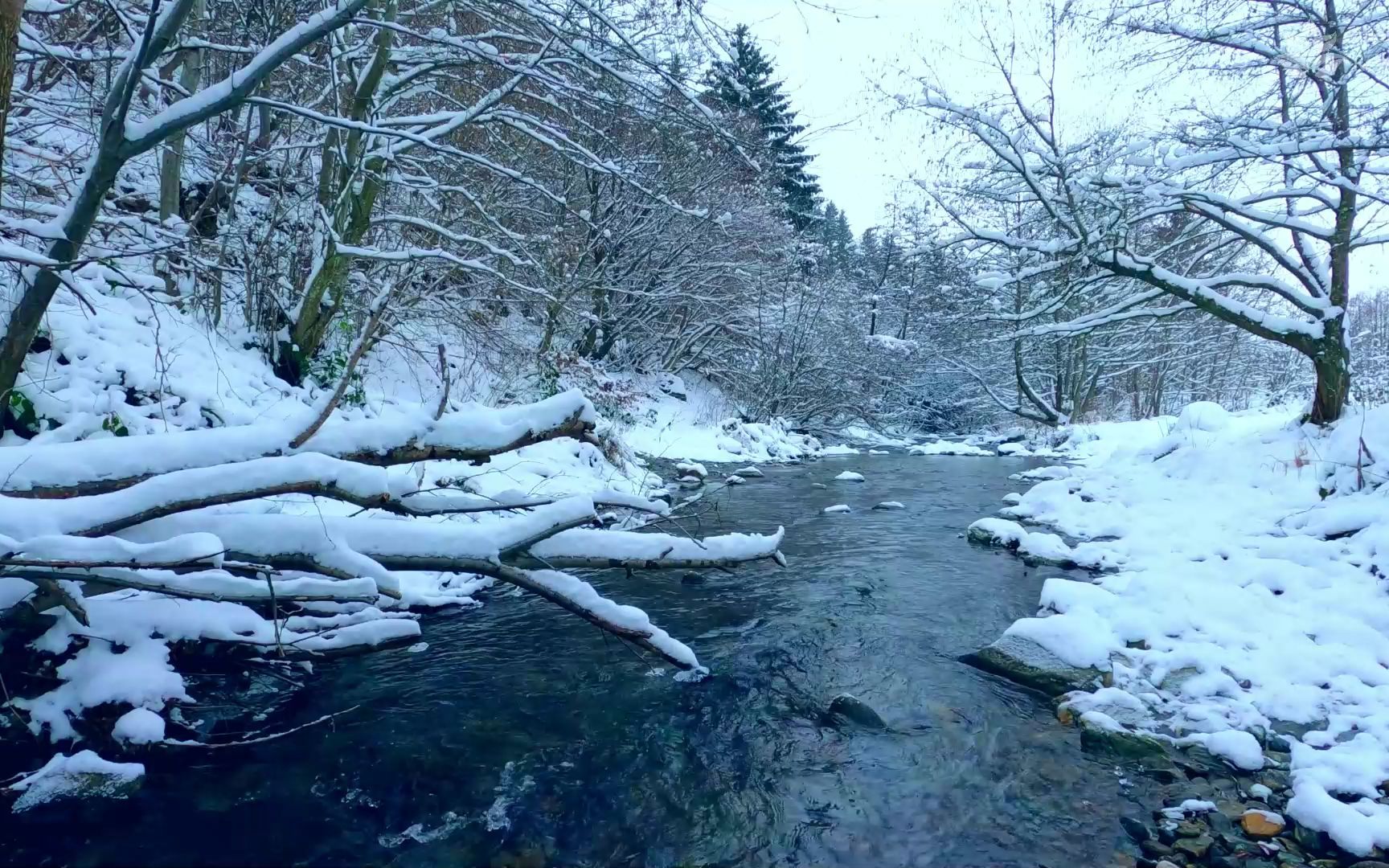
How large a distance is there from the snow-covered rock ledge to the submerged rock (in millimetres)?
12

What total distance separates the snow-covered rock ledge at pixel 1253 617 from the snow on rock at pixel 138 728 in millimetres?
4861

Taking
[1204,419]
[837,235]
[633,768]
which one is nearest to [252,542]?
[633,768]

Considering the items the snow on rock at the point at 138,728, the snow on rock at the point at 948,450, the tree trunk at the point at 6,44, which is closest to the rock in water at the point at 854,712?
the snow on rock at the point at 138,728

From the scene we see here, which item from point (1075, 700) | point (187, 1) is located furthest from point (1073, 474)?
point (187, 1)

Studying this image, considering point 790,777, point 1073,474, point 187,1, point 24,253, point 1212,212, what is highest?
point 1212,212

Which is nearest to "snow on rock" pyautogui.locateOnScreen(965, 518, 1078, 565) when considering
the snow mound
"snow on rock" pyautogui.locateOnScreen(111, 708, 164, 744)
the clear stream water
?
the clear stream water

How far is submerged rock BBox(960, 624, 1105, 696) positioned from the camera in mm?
4465

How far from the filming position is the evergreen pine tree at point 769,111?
4.82 meters

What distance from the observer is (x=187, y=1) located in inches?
124

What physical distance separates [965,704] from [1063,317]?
1553cm

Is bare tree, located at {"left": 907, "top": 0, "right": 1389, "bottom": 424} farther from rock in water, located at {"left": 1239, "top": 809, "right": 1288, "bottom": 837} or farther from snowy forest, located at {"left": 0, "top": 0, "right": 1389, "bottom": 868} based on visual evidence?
rock in water, located at {"left": 1239, "top": 809, "right": 1288, "bottom": 837}

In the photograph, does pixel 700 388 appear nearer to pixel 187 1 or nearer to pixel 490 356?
pixel 490 356

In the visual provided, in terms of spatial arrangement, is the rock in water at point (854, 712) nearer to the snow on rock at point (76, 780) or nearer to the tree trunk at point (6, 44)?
the snow on rock at point (76, 780)

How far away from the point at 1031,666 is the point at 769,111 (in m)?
19.6
